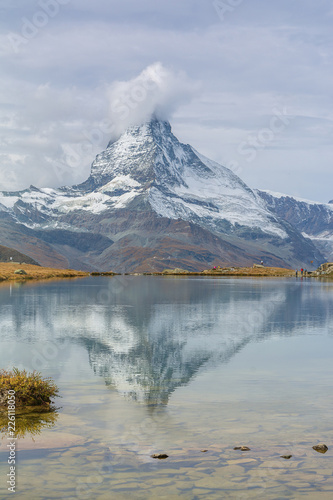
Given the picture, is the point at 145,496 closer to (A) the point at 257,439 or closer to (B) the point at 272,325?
(A) the point at 257,439

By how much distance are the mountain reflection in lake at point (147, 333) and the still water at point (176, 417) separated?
20cm

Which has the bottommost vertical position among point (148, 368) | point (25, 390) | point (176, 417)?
point (148, 368)

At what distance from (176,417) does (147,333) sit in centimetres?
2975

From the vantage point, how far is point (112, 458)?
54.1ft

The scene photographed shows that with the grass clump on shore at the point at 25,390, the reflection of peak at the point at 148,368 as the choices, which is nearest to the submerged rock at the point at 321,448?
the reflection of peak at the point at 148,368

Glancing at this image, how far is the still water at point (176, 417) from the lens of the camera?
14781 millimetres

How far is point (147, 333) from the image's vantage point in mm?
50750

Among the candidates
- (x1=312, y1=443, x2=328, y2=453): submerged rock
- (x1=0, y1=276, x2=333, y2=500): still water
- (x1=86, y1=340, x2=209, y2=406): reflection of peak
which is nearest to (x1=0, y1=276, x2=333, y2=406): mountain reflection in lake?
(x1=86, y1=340, x2=209, y2=406): reflection of peak

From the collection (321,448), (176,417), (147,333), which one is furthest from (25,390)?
(147,333)

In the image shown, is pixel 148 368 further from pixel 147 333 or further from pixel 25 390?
pixel 147 333

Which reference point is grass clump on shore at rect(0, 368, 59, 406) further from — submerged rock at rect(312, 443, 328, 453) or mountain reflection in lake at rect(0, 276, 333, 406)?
submerged rock at rect(312, 443, 328, 453)

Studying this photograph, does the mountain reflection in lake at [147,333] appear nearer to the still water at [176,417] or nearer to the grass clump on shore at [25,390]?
the still water at [176,417]

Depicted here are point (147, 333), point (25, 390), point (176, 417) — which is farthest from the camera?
point (147, 333)

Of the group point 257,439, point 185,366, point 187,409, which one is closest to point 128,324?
point 185,366
